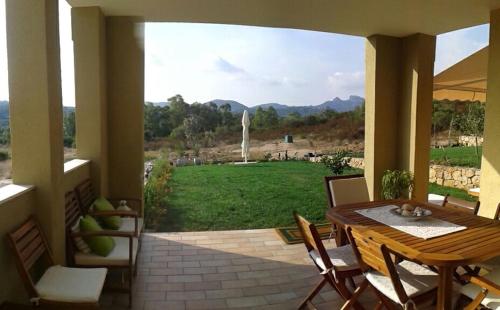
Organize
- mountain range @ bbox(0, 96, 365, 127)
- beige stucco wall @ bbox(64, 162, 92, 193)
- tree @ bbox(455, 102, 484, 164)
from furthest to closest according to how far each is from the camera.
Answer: mountain range @ bbox(0, 96, 365, 127)
tree @ bbox(455, 102, 484, 164)
beige stucco wall @ bbox(64, 162, 92, 193)

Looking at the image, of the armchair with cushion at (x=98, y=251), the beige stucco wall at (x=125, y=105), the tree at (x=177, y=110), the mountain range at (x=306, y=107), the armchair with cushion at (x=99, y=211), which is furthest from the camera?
the mountain range at (x=306, y=107)

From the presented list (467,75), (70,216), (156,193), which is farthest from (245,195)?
(70,216)

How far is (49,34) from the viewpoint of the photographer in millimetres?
2625

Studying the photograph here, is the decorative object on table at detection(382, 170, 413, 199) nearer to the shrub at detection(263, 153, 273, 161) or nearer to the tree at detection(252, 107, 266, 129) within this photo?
the shrub at detection(263, 153, 273, 161)

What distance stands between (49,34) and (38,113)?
597mm

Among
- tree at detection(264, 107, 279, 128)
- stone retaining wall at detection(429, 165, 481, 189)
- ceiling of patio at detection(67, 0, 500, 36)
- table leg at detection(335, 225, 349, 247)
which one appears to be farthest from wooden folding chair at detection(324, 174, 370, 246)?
tree at detection(264, 107, 279, 128)

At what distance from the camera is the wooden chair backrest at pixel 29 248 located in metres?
2.16

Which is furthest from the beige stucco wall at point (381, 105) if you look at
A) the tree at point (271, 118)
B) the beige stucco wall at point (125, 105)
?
the tree at point (271, 118)

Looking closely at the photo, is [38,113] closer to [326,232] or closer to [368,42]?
[326,232]

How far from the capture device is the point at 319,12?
418 centimetres

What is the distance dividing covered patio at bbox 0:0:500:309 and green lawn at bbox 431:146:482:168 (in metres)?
4.10

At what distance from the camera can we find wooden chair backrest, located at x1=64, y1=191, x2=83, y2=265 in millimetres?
2926

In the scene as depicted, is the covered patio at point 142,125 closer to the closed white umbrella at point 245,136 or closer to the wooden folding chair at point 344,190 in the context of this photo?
the wooden folding chair at point 344,190

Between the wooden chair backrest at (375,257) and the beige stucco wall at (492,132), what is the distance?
263cm
